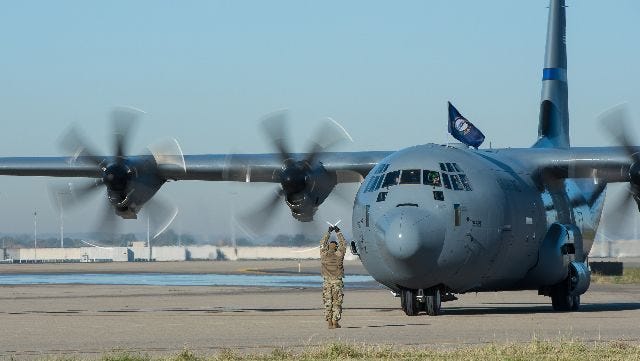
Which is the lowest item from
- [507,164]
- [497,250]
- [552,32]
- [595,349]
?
[595,349]

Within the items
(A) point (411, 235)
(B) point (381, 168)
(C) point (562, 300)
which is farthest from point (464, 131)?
(A) point (411, 235)

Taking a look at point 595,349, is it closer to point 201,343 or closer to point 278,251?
→ point 201,343

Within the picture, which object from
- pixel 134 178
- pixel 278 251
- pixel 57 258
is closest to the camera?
pixel 134 178

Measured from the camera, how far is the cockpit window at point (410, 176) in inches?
1075

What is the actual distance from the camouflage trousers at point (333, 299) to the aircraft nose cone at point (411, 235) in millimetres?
1704

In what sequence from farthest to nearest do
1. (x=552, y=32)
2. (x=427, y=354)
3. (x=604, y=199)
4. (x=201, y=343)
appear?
1. (x=552, y=32)
2. (x=604, y=199)
3. (x=201, y=343)
4. (x=427, y=354)

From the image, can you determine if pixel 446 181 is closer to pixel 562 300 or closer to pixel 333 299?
pixel 333 299

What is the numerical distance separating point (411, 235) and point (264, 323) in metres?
3.55

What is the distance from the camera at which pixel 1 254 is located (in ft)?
590

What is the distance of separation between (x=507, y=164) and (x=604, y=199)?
8176 mm

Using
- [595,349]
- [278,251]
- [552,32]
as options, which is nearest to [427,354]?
[595,349]

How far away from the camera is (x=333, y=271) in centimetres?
2497

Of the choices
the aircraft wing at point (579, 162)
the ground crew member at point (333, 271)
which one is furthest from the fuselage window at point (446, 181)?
the aircraft wing at point (579, 162)

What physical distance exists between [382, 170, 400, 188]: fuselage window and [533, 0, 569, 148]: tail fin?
1005 centimetres
